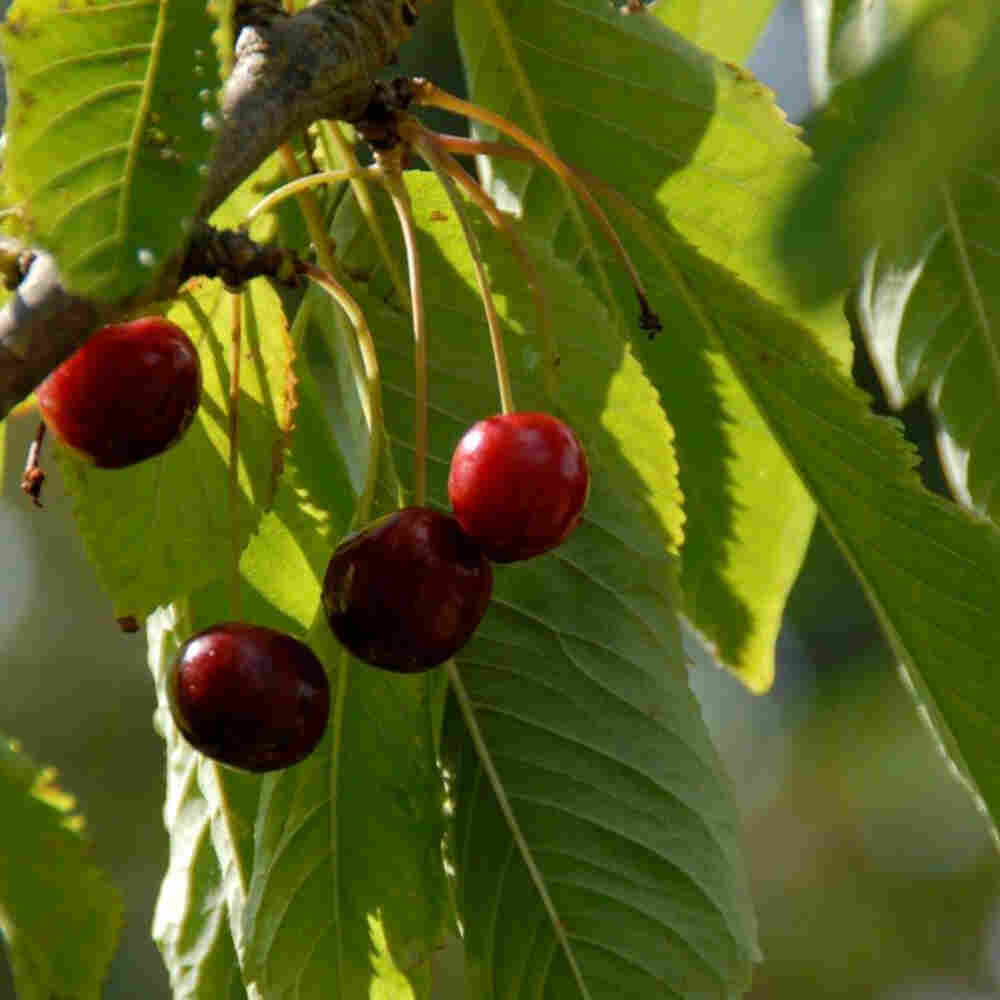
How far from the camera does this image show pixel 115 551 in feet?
4.01

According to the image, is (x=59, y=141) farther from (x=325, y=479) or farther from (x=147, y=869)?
(x=147, y=869)

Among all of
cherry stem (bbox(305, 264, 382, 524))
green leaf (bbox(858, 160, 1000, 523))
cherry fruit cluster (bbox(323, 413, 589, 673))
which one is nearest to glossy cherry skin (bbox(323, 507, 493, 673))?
cherry fruit cluster (bbox(323, 413, 589, 673))

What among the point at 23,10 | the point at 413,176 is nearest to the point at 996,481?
the point at 413,176

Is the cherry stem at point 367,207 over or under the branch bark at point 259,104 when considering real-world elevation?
under

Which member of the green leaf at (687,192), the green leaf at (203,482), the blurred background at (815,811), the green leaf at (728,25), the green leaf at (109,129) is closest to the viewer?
the green leaf at (109,129)

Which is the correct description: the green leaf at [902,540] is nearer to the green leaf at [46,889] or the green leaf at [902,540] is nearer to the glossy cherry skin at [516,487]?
the glossy cherry skin at [516,487]

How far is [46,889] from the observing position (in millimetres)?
1004

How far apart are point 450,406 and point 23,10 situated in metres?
0.52

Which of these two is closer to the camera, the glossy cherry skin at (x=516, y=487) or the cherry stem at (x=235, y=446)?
the glossy cherry skin at (x=516, y=487)

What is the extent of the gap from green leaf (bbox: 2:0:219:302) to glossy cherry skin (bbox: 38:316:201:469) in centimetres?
22

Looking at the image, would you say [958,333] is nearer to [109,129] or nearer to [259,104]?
[259,104]

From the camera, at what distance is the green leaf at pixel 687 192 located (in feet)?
4.39

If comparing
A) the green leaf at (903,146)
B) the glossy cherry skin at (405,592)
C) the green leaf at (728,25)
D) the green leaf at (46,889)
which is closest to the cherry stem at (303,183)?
the glossy cherry skin at (405,592)

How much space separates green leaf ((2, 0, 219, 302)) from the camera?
72 centimetres
